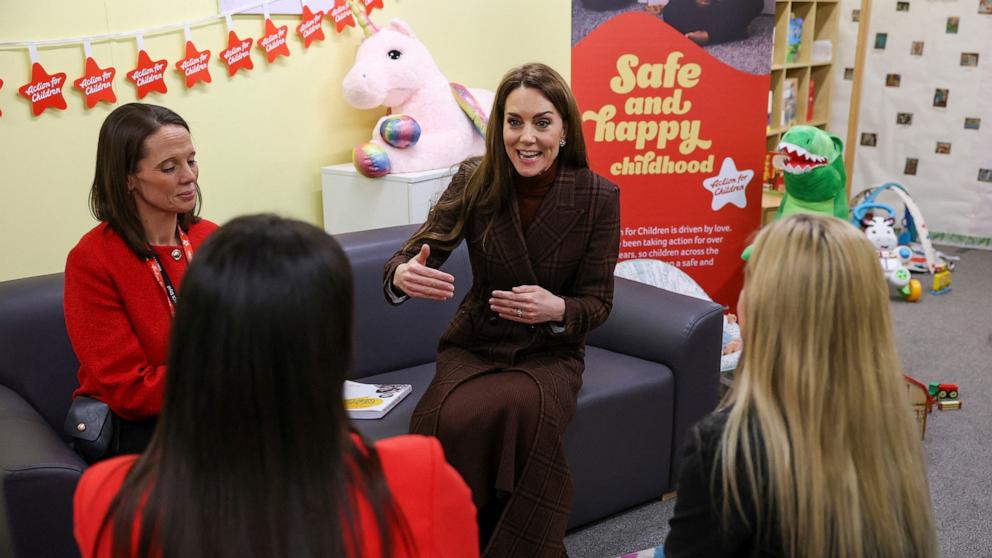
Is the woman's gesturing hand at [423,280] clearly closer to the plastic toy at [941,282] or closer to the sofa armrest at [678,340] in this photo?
the sofa armrest at [678,340]

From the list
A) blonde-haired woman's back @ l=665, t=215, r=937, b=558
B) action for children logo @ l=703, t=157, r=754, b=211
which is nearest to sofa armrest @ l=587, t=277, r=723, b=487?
action for children logo @ l=703, t=157, r=754, b=211

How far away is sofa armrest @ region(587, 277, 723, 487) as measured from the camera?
260 centimetres

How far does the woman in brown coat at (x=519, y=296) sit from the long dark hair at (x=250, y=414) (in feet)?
4.05

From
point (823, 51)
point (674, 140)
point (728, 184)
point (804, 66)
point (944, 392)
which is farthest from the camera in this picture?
point (823, 51)

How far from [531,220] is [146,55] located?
148 centimetres

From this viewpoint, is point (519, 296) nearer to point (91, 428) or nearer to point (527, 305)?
point (527, 305)

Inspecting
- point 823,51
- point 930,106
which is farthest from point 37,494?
point 930,106

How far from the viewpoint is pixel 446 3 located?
12.4 feet

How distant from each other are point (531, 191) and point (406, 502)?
149cm

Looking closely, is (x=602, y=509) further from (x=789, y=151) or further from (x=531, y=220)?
(x=789, y=151)

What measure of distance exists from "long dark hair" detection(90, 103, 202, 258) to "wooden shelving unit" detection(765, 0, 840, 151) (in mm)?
3997

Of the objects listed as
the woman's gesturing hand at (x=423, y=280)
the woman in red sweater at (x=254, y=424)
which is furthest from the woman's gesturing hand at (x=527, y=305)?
the woman in red sweater at (x=254, y=424)

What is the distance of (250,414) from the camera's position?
87 cm

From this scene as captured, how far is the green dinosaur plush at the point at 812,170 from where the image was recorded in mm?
3965
